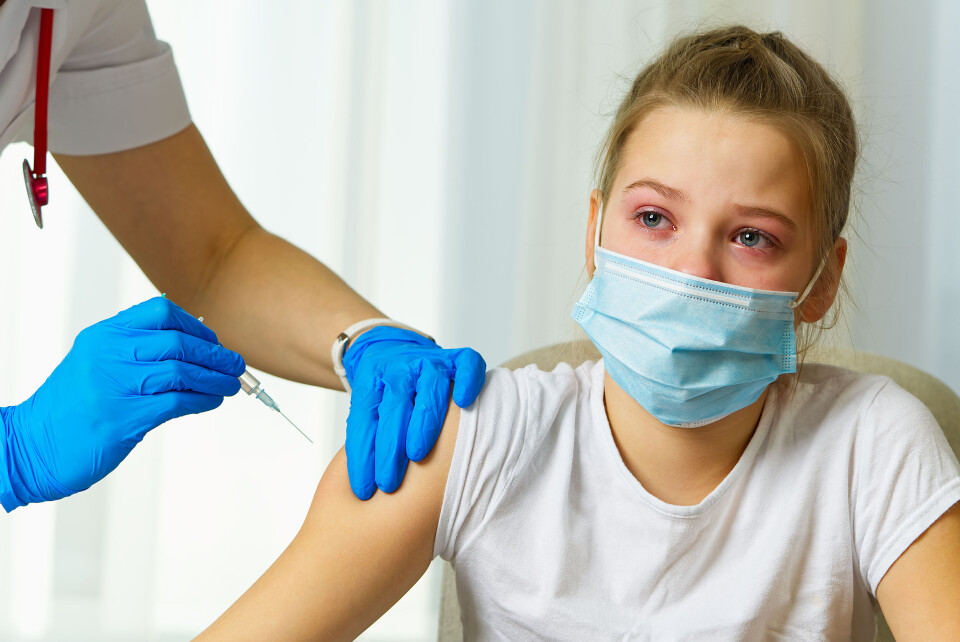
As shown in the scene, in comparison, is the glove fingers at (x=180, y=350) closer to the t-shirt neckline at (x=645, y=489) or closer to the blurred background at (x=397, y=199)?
the t-shirt neckline at (x=645, y=489)

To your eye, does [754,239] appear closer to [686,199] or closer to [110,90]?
[686,199]

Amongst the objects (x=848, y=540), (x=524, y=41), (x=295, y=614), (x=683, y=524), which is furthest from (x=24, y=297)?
(x=848, y=540)

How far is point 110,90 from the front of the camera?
1.42 m

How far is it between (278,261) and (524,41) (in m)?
1.41

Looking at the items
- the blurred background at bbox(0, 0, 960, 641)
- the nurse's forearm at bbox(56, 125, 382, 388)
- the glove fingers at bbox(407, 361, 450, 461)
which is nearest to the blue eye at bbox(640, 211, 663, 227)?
the glove fingers at bbox(407, 361, 450, 461)

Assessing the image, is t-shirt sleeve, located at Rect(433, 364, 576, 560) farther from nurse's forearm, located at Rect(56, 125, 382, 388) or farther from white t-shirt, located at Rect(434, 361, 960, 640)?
nurse's forearm, located at Rect(56, 125, 382, 388)

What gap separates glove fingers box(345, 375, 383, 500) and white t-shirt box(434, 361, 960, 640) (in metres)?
0.10

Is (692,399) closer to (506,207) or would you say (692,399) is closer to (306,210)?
(506,207)

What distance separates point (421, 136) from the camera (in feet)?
8.63

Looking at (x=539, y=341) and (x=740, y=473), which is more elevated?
(x=740, y=473)

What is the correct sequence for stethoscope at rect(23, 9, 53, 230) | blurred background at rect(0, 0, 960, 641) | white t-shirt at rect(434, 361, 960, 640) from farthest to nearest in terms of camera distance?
blurred background at rect(0, 0, 960, 641)
stethoscope at rect(23, 9, 53, 230)
white t-shirt at rect(434, 361, 960, 640)

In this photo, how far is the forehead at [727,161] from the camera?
42.7 inches

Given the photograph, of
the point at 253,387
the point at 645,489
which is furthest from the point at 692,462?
the point at 253,387

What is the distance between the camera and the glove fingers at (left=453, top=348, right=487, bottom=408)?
1.12m
